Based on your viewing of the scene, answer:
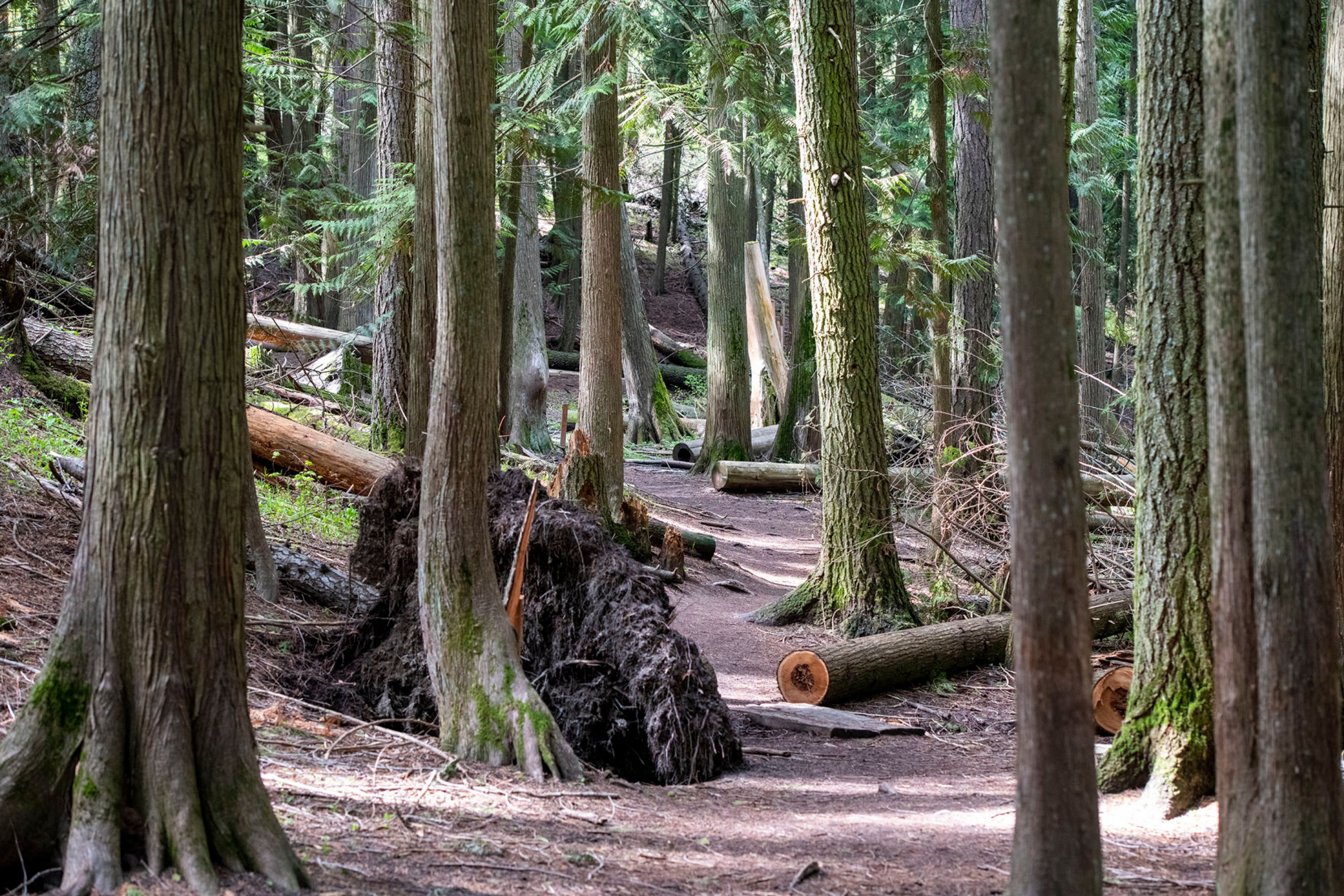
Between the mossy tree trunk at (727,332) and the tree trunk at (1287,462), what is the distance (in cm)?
1312

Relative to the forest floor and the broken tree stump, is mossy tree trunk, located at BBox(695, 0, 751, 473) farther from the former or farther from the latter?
the broken tree stump

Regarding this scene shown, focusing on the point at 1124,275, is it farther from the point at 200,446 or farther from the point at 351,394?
the point at 200,446

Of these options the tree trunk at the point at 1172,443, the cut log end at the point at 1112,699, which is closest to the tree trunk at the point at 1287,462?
the tree trunk at the point at 1172,443

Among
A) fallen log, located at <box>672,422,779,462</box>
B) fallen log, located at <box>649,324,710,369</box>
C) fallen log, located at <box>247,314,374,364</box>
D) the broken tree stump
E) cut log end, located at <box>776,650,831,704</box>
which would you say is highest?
fallen log, located at <box>649,324,710,369</box>

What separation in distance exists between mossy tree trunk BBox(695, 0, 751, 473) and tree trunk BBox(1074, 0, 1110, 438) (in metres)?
6.35

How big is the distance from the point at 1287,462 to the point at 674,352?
26393 millimetres

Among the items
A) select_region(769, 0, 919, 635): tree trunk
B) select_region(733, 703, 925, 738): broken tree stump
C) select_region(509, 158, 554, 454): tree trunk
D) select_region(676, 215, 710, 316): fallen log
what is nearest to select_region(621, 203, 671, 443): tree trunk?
select_region(509, 158, 554, 454): tree trunk

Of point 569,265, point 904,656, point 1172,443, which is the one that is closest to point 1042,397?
point 1172,443

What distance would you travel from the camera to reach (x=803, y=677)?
310 inches

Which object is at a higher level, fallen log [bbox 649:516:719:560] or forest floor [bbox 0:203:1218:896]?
fallen log [bbox 649:516:719:560]

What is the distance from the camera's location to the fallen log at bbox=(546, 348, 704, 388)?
27703 mm

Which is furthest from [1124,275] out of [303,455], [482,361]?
[482,361]

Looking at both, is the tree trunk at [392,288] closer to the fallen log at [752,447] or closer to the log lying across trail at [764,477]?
the log lying across trail at [764,477]

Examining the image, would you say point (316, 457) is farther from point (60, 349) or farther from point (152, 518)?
point (152, 518)
